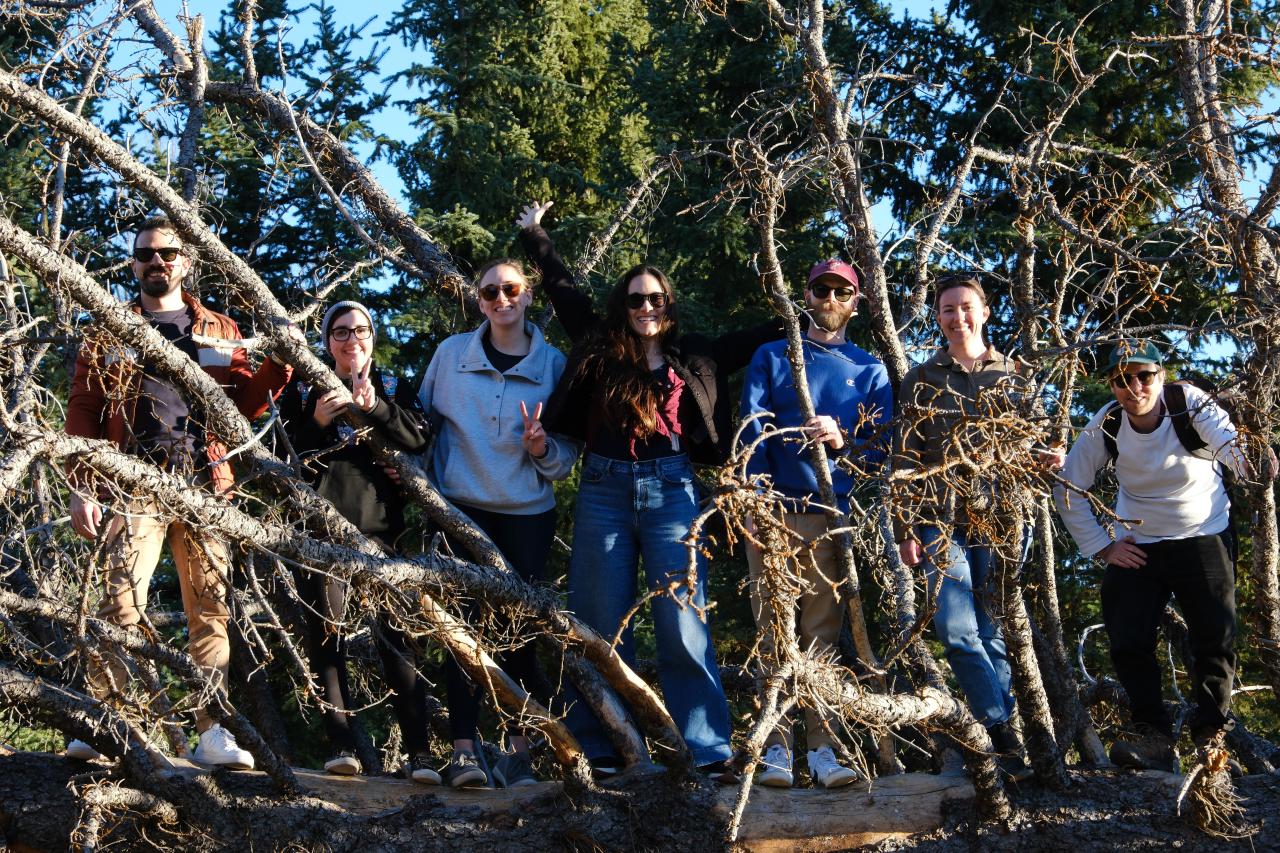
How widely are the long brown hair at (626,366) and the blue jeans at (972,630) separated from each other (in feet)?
3.83

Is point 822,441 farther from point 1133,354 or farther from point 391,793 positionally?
point 391,793

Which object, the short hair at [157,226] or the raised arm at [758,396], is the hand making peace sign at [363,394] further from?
the raised arm at [758,396]

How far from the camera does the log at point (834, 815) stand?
199 inches

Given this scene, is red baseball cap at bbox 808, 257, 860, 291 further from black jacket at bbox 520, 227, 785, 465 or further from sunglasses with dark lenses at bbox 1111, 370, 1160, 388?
sunglasses with dark lenses at bbox 1111, 370, 1160, 388

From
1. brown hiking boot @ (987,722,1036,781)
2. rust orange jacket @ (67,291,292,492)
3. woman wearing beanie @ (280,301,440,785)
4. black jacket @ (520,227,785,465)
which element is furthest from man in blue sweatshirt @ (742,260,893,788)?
rust orange jacket @ (67,291,292,492)

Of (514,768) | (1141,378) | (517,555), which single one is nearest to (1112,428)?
(1141,378)

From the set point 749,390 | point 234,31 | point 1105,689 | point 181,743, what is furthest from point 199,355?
point 234,31

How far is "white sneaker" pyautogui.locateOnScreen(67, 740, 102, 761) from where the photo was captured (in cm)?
549

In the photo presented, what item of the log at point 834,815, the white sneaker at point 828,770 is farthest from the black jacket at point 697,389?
the log at point 834,815

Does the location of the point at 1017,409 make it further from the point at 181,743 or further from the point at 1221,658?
the point at 181,743

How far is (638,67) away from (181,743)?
9696 millimetres

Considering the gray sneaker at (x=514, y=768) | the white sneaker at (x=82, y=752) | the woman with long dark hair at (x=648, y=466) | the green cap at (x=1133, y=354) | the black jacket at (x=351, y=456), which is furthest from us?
the gray sneaker at (x=514, y=768)

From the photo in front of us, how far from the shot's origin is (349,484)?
17.9 feet

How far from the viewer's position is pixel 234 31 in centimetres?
1132
